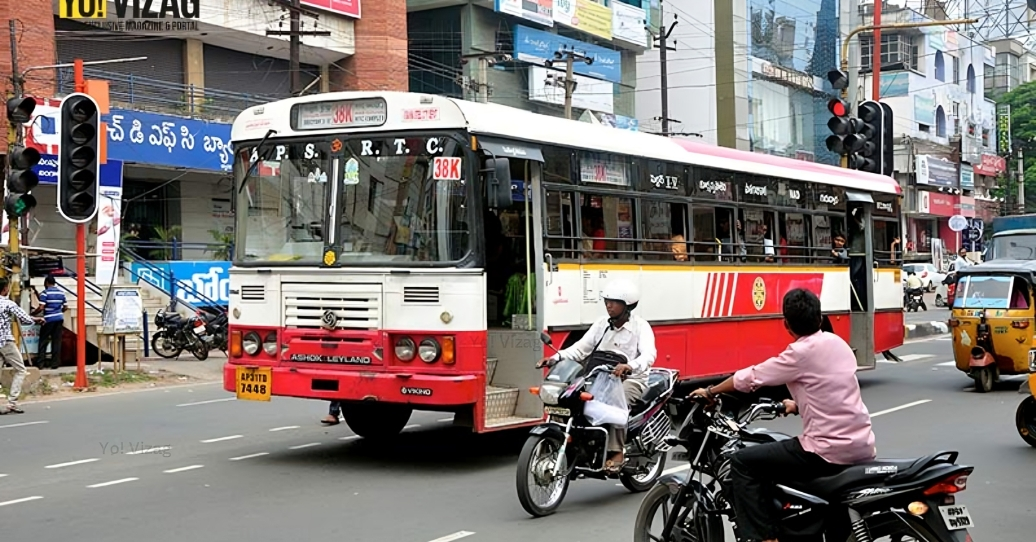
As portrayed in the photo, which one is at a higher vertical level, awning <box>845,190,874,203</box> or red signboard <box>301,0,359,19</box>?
red signboard <box>301,0,359,19</box>

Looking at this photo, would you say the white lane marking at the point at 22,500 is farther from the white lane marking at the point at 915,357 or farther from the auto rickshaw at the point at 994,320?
the white lane marking at the point at 915,357

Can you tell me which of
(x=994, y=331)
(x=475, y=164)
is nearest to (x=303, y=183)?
(x=475, y=164)

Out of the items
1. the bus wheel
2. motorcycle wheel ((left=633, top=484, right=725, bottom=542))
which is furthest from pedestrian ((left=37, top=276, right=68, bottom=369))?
motorcycle wheel ((left=633, top=484, right=725, bottom=542))

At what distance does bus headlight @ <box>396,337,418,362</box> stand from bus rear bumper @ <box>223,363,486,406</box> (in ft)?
0.49

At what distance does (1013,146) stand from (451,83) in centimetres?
4757

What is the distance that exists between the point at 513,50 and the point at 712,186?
2812 cm

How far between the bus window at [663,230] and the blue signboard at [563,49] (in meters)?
28.5

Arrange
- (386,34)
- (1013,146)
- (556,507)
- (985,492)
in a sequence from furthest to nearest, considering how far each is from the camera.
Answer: (1013,146), (386,34), (985,492), (556,507)

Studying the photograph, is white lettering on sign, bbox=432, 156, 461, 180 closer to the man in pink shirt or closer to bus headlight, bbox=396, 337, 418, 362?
bus headlight, bbox=396, 337, 418, 362

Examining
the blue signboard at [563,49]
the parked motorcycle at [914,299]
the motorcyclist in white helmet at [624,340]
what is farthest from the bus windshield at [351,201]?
the parked motorcycle at [914,299]

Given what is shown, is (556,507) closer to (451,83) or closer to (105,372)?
(105,372)

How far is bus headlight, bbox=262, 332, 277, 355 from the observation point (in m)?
10.5

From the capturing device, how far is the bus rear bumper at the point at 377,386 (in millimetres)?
9672

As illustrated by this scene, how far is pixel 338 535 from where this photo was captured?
300 inches
